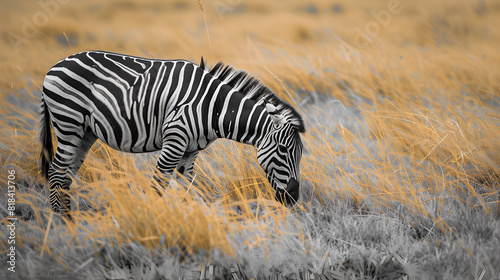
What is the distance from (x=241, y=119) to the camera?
3588 millimetres

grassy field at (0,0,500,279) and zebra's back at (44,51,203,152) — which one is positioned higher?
zebra's back at (44,51,203,152)

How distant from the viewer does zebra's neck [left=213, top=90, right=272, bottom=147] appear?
Result: 3580 mm

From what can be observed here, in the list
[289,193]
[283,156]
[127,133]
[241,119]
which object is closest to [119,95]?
[127,133]

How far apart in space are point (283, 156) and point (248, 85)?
735 millimetres

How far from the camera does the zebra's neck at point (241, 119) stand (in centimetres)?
358

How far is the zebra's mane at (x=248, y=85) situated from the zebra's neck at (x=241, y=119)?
0.29 ft

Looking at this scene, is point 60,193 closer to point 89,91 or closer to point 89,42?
point 89,91

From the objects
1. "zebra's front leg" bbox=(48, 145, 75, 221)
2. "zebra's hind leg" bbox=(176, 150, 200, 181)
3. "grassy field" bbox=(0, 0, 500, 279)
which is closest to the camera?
"grassy field" bbox=(0, 0, 500, 279)

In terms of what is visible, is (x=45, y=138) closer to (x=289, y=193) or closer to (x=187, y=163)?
(x=187, y=163)

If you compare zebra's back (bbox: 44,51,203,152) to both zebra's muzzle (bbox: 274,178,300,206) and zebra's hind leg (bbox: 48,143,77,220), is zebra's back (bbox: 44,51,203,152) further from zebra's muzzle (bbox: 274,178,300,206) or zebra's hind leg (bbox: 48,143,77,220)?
zebra's muzzle (bbox: 274,178,300,206)

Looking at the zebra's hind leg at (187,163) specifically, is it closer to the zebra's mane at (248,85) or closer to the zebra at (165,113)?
the zebra at (165,113)

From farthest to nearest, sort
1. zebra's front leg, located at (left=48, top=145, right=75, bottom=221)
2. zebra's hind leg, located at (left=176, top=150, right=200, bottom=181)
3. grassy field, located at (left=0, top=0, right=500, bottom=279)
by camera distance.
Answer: zebra's hind leg, located at (left=176, top=150, right=200, bottom=181)
zebra's front leg, located at (left=48, top=145, right=75, bottom=221)
grassy field, located at (left=0, top=0, right=500, bottom=279)

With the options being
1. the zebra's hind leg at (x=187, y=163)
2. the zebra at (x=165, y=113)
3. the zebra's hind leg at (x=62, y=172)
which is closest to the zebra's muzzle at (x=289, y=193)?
the zebra at (x=165, y=113)

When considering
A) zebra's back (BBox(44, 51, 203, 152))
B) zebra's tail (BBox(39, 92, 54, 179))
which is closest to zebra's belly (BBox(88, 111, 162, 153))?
zebra's back (BBox(44, 51, 203, 152))
